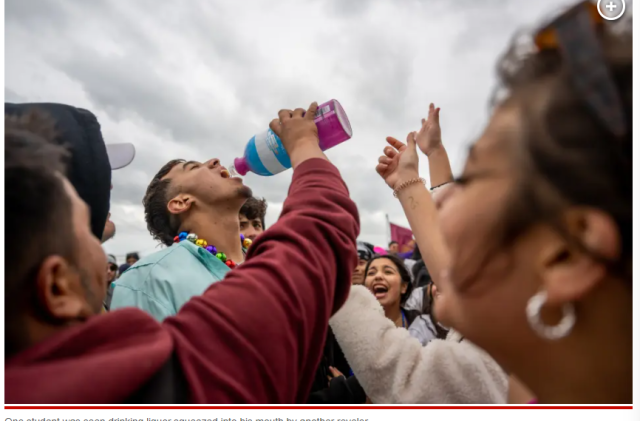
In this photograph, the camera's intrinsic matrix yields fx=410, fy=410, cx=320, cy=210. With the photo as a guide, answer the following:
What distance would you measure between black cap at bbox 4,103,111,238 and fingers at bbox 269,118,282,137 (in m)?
0.49

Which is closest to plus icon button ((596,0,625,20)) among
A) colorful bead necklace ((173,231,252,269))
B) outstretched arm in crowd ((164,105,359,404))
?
outstretched arm in crowd ((164,105,359,404))

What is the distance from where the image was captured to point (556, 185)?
0.53 metres

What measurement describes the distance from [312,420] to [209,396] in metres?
0.27

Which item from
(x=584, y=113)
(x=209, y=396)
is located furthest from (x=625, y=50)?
(x=209, y=396)

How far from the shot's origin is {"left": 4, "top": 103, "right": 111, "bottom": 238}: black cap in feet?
2.92

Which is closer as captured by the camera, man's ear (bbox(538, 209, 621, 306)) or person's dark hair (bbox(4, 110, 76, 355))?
man's ear (bbox(538, 209, 621, 306))

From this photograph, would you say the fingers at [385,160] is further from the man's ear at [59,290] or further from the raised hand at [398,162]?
the man's ear at [59,290]

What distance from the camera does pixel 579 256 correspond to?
534mm

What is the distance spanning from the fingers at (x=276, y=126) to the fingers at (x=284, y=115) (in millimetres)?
22

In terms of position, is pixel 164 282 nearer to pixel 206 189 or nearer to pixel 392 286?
pixel 206 189

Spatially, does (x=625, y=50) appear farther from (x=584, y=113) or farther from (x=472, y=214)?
(x=472, y=214)

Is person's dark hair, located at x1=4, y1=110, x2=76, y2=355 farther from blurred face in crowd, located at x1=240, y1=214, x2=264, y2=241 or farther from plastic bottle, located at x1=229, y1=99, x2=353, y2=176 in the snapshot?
blurred face in crowd, located at x1=240, y1=214, x2=264, y2=241

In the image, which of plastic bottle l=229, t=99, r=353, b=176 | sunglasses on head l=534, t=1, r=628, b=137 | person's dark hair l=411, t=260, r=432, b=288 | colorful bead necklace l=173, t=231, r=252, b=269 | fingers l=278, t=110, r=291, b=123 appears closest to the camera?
sunglasses on head l=534, t=1, r=628, b=137

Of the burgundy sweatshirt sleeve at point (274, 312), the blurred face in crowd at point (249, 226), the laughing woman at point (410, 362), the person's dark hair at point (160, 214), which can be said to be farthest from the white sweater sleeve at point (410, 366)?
the blurred face in crowd at point (249, 226)
